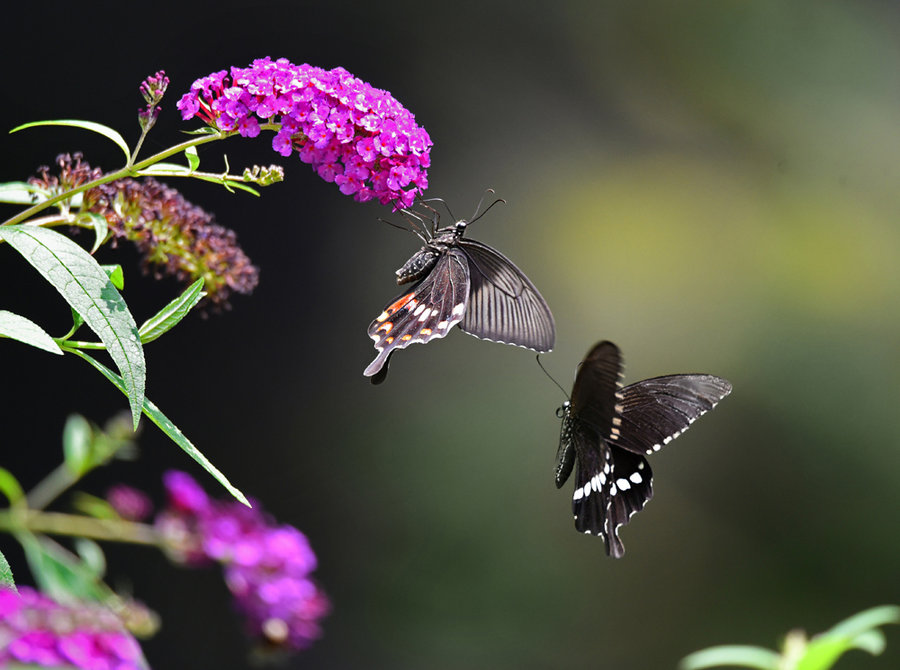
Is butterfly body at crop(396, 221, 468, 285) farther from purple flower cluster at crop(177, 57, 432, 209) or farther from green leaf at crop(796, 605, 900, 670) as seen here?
green leaf at crop(796, 605, 900, 670)

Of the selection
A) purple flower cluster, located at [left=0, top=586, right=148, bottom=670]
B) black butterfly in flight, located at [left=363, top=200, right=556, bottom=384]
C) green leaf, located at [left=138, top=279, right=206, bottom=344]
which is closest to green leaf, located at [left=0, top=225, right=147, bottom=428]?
green leaf, located at [left=138, top=279, right=206, bottom=344]

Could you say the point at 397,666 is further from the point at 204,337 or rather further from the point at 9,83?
the point at 9,83

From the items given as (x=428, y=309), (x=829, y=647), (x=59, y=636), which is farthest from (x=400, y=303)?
(x=59, y=636)

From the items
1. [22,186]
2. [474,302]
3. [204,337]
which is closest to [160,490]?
[204,337]

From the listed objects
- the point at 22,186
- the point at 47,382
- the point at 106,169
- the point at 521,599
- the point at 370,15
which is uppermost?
the point at 370,15

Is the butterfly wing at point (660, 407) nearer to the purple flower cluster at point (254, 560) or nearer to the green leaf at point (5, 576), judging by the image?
the purple flower cluster at point (254, 560)
